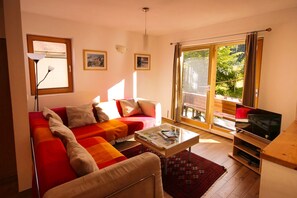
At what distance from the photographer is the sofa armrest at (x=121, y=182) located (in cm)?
105

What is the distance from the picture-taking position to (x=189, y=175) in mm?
2357

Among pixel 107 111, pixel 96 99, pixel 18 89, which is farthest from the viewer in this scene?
pixel 96 99

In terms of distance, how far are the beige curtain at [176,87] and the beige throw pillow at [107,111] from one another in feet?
5.19

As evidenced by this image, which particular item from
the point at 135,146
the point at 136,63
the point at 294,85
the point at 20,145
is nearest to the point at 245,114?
the point at 294,85

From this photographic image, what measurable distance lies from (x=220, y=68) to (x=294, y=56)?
1.25 meters

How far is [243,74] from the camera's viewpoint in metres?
3.26

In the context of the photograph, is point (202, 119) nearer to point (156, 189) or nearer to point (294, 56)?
point (294, 56)

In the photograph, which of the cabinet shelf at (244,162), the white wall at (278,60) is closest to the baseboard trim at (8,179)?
the cabinet shelf at (244,162)

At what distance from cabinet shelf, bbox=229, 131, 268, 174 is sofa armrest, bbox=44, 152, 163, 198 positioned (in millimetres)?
1709

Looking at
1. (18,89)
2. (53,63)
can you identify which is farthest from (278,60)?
(53,63)

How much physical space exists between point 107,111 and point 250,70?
8.72ft

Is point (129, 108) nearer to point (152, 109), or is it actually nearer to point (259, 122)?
point (152, 109)

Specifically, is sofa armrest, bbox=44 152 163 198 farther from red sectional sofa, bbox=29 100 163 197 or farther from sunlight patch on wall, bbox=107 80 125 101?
sunlight patch on wall, bbox=107 80 125 101

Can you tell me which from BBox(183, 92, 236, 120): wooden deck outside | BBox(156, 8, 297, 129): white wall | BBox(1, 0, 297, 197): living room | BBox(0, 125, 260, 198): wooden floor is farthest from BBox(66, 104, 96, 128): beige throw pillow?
BBox(156, 8, 297, 129): white wall
